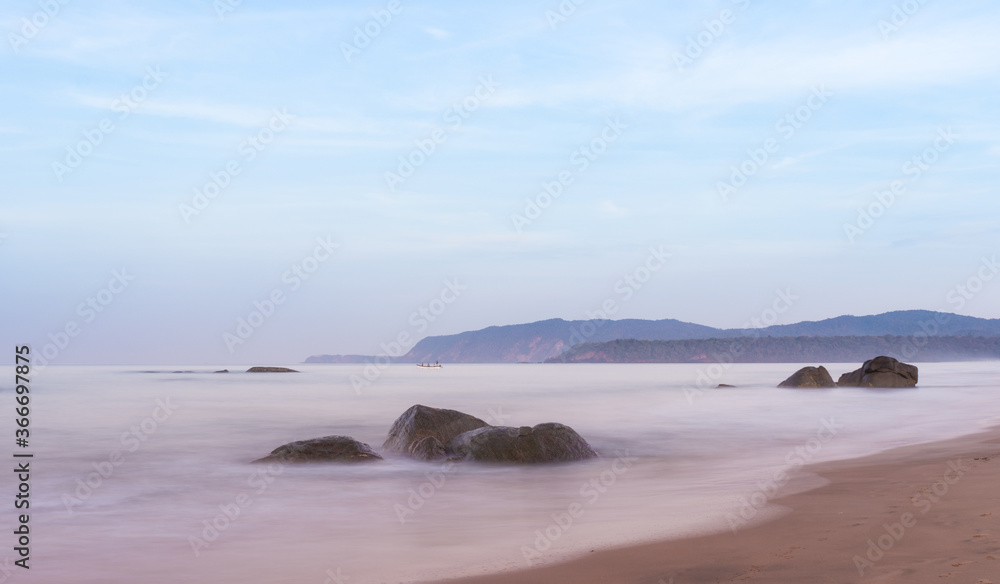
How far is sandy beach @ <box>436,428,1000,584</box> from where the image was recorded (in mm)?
6156

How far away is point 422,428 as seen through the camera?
55.9 feet

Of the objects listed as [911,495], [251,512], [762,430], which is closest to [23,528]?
[251,512]

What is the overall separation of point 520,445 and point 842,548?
886 cm

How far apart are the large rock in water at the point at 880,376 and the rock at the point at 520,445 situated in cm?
3663

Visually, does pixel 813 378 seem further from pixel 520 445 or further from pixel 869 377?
pixel 520 445

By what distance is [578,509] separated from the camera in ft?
35.2

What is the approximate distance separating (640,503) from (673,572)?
4517 mm

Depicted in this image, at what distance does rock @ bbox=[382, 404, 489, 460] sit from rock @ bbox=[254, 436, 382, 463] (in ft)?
3.27

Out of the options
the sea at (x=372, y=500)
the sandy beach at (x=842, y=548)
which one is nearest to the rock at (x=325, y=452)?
the sea at (x=372, y=500)

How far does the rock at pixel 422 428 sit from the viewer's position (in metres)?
16.8

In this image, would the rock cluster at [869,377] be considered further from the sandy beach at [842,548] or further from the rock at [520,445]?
the sandy beach at [842,548]

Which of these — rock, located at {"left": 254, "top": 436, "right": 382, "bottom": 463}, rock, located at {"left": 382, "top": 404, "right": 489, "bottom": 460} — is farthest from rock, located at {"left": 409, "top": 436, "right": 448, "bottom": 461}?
rock, located at {"left": 254, "top": 436, "right": 382, "bottom": 463}

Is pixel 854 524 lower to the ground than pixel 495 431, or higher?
lower

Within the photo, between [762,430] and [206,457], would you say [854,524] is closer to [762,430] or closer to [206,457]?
[206,457]
